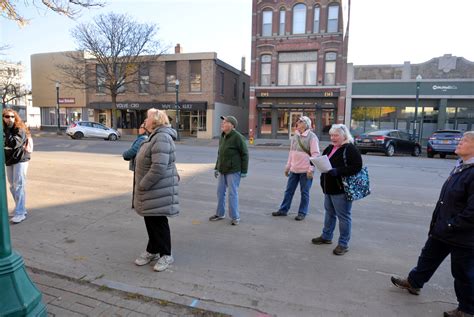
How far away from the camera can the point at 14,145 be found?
5.05 metres

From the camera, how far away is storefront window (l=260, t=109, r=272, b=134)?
2858 cm

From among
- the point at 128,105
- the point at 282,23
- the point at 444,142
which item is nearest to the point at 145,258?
the point at 444,142

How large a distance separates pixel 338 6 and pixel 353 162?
1009 inches

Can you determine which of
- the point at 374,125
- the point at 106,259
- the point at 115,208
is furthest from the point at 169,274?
the point at 374,125

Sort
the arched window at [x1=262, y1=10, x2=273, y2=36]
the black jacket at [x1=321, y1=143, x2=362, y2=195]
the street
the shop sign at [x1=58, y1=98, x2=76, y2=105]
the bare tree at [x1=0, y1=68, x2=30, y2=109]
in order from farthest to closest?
the shop sign at [x1=58, y1=98, x2=76, y2=105] < the bare tree at [x1=0, y1=68, x2=30, y2=109] < the arched window at [x1=262, y1=10, x2=273, y2=36] < the black jacket at [x1=321, y1=143, x2=362, y2=195] < the street

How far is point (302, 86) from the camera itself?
2703cm

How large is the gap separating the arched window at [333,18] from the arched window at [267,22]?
185 inches

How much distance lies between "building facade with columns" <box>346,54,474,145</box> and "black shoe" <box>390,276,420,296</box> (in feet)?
81.9

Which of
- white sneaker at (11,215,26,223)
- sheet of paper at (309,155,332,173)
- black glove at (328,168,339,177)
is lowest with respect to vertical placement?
white sneaker at (11,215,26,223)

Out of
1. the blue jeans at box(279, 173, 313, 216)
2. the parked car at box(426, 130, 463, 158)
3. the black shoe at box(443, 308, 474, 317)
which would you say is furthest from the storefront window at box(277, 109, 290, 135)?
the black shoe at box(443, 308, 474, 317)

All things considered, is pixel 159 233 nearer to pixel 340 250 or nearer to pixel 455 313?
pixel 340 250

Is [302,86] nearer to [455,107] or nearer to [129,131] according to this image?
[455,107]

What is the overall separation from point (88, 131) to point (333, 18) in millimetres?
20528

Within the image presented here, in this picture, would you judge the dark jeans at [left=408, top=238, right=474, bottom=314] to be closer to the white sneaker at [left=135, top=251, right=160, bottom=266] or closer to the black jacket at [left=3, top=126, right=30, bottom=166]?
the white sneaker at [left=135, top=251, right=160, bottom=266]
